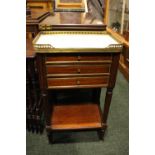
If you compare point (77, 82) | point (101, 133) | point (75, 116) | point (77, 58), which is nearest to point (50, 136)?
point (75, 116)

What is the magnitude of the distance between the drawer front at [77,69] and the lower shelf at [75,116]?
468 millimetres

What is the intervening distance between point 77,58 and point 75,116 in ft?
1.92

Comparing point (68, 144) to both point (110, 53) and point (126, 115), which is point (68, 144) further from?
point (110, 53)

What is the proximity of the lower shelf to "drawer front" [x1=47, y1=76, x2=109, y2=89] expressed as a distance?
1.23 feet

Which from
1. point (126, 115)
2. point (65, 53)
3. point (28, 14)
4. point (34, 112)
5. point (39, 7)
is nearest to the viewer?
point (65, 53)

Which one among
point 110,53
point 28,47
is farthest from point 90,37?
point 28,47

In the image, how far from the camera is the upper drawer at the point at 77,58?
1.01 meters

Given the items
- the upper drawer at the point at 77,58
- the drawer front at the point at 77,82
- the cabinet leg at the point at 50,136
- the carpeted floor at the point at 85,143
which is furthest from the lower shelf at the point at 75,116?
the upper drawer at the point at 77,58

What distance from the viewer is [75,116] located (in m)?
1.43

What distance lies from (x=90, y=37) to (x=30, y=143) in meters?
0.92
